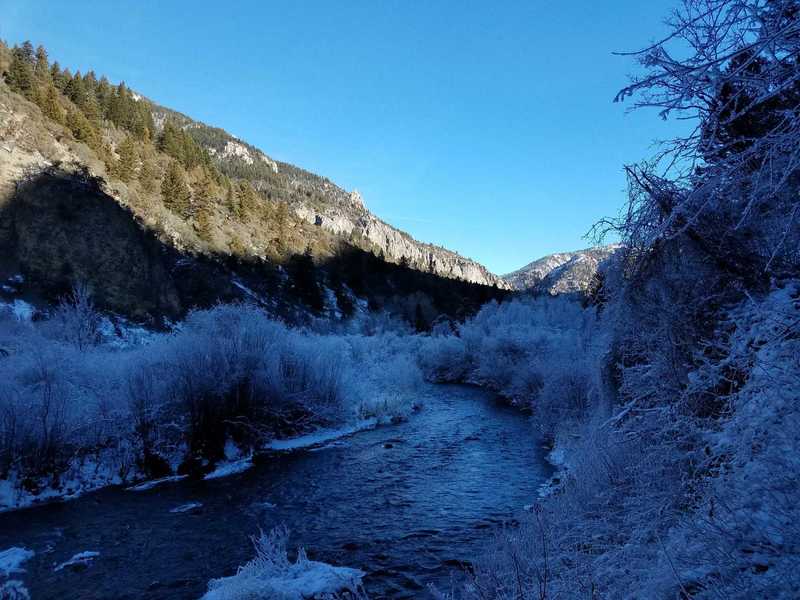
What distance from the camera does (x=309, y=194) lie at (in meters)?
158

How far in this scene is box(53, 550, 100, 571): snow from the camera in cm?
Answer: 786

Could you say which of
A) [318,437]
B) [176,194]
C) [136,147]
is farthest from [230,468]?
[136,147]

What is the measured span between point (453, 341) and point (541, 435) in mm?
23262

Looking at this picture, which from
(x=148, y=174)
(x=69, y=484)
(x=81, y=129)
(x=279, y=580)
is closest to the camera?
(x=279, y=580)

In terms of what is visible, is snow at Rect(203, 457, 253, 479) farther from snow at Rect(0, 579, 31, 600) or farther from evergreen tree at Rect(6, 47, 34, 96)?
evergreen tree at Rect(6, 47, 34, 96)

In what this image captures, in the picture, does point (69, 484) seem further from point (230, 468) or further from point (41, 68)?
point (41, 68)

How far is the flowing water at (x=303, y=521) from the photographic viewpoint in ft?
25.0

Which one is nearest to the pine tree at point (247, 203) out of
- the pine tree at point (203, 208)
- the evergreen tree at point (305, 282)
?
the pine tree at point (203, 208)

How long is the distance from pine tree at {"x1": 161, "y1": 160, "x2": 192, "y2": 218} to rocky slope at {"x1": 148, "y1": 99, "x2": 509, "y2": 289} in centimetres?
5262

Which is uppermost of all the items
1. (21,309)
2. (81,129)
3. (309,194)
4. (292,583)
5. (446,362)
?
(309,194)

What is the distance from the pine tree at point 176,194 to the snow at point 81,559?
159 ft

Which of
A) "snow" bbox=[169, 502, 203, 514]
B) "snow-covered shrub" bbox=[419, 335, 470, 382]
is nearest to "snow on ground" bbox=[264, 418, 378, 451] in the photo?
"snow" bbox=[169, 502, 203, 514]

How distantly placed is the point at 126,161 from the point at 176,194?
5447mm

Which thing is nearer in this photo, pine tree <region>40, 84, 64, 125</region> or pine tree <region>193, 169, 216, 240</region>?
pine tree <region>40, 84, 64, 125</region>
